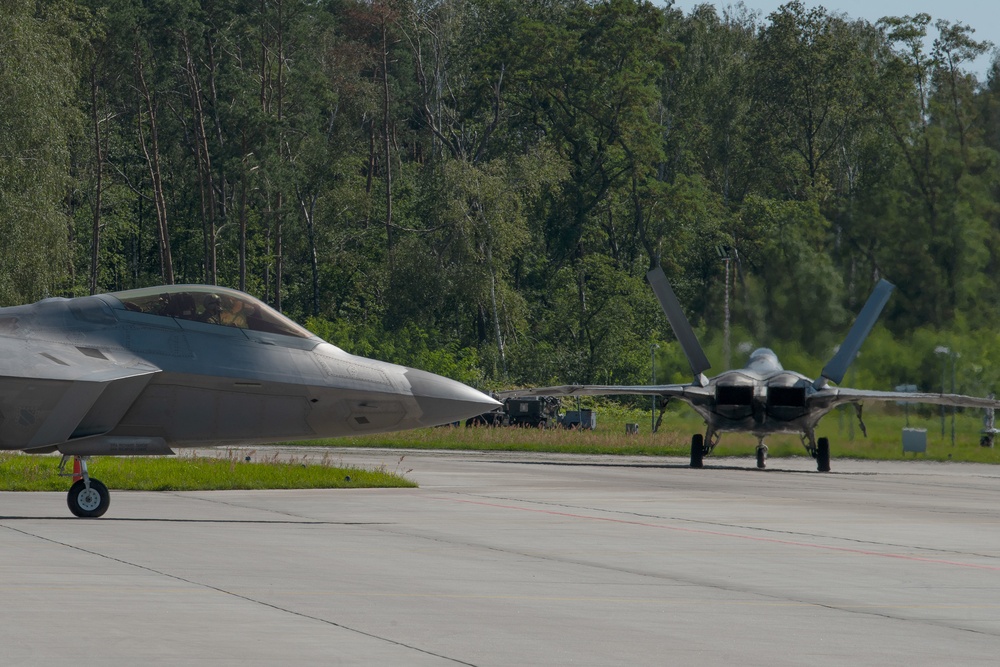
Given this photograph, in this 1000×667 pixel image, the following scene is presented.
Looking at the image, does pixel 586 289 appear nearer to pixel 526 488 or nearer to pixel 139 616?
pixel 526 488

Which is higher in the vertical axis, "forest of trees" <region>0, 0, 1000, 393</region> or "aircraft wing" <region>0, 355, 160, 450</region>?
"forest of trees" <region>0, 0, 1000, 393</region>

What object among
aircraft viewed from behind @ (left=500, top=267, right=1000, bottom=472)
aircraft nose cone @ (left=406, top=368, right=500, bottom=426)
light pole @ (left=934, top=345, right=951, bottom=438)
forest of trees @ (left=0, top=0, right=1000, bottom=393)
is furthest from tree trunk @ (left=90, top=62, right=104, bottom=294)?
aircraft nose cone @ (left=406, top=368, right=500, bottom=426)

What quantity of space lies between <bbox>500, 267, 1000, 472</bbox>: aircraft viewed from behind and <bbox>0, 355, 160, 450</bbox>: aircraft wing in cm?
1800

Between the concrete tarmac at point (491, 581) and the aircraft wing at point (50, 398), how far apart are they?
3.35ft

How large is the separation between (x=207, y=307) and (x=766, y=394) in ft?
63.5

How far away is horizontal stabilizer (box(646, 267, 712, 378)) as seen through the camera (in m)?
35.5

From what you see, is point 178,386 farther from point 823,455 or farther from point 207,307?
point 823,455

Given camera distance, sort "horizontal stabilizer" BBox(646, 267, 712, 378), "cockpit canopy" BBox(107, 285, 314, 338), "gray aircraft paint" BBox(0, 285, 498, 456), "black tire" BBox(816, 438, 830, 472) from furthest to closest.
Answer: "horizontal stabilizer" BBox(646, 267, 712, 378) < "black tire" BBox(816, 438, 830, 472) < "cockpit canopy" BBox(107, 285, 314, 338) < "gray aircraft paint" BBox(0, 285, 498, 456)

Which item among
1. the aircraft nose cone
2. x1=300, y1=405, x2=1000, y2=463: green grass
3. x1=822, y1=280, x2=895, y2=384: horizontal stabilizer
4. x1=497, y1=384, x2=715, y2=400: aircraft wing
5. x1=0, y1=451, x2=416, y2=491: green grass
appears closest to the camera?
the aircraft nose cone

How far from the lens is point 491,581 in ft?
36.5

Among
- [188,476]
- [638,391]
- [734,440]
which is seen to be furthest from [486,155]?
[188,476]

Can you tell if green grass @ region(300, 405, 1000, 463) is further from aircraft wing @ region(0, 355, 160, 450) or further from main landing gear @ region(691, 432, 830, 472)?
aircraft wing @ region(0, 355, 160, 450)

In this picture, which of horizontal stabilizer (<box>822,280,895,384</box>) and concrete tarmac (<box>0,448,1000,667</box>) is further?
horizontal stabilizer (<box>822,280,895,384</box>)

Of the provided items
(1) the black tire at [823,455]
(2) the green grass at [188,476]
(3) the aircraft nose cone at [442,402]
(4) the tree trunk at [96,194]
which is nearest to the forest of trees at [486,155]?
(4) the tree trunk at [96,194]
